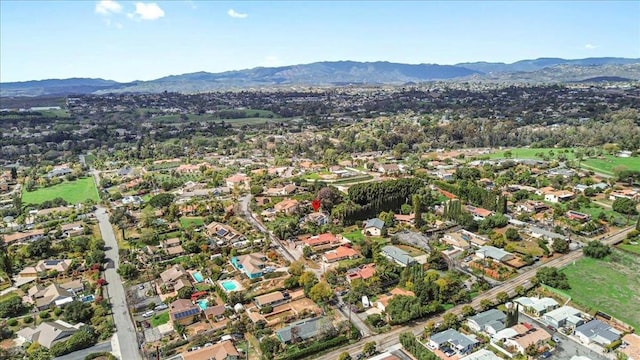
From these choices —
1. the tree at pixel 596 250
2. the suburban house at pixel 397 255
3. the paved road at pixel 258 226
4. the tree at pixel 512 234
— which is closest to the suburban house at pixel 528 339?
the suburban house at pixel 397 255

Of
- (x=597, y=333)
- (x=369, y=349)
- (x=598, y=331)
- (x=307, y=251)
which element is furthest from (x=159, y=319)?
(x=598, y=331)

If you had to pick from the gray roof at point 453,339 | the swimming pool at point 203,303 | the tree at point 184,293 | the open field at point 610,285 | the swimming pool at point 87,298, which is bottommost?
the open field at point 610,285

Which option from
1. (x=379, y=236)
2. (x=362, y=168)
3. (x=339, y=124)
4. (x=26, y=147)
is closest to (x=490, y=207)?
(x=379, y=236)

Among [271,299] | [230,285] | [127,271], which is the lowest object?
[230,285]

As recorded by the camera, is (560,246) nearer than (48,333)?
No

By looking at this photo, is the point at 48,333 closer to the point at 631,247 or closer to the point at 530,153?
the point at 631,247

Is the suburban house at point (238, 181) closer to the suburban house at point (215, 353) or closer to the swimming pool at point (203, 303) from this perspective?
the swimming pool at point (203, 303)

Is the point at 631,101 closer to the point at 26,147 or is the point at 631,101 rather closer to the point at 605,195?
the point at 605,195
